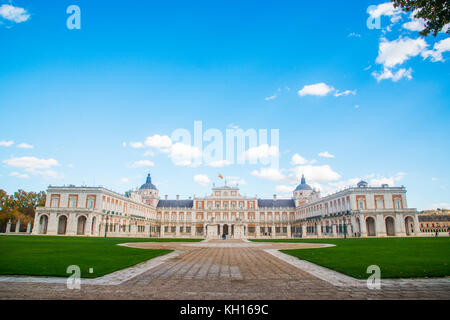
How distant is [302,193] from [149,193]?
4556 cm

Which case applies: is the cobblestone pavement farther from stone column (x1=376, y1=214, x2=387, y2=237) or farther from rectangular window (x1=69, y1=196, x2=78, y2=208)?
rectangular window (x1=69, y1=196, x2=78, y2=208)

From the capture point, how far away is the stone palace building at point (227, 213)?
165 ft

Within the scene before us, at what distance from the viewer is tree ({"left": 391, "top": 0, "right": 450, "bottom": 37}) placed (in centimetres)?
809

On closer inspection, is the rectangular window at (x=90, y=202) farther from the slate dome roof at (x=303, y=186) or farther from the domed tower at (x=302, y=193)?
the slate dome roof at (x=303, y=186)

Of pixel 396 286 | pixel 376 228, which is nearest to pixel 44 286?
pixel 396 286

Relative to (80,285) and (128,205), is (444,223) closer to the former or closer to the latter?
(128,205)

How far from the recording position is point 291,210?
3243 inches

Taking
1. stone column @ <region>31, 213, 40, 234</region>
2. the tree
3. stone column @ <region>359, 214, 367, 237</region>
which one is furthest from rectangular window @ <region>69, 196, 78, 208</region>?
the tree

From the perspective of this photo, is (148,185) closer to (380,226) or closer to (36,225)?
(36,225)

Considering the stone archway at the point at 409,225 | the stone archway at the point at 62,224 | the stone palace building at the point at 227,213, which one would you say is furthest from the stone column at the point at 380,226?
the stone archway at the point at 62,224

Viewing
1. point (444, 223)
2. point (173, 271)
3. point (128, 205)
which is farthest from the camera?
point (444, 223)
